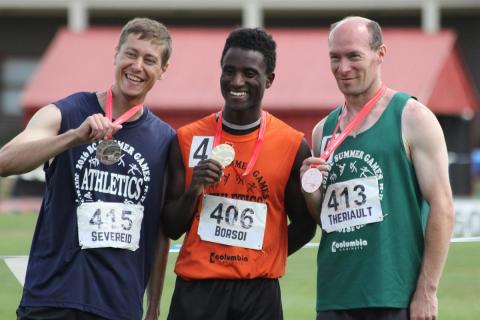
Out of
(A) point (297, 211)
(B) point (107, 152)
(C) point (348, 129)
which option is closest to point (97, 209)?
(B) point (107, 152)

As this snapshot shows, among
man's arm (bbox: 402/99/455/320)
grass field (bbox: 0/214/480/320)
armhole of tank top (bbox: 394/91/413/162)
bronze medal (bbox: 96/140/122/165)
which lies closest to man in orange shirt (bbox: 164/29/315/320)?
bronze medal (bbox: 96/140/122/165)

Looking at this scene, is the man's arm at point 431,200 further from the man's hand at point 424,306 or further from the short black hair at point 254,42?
the short black hair at point 254,42

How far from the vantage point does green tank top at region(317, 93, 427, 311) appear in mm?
4781

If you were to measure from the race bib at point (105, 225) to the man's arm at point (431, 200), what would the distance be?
134 centimetres

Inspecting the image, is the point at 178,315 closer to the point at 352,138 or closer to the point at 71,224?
the point at 71,224

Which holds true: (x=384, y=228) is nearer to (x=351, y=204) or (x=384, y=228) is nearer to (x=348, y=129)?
(x=351, y=204)

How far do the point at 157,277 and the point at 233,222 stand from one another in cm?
52

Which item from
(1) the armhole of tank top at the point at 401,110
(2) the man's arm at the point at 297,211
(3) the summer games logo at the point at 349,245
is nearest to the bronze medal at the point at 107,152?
(2) the man's arm at the point at 297,211

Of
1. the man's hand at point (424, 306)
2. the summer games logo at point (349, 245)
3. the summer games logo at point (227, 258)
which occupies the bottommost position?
the man's hand at point (424, 306)

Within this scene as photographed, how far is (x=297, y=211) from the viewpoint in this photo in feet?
17.2

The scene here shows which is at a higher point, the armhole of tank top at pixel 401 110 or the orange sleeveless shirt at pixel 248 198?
the armhole of tank top at pixel 401 110

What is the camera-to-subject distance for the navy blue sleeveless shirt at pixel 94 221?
16.1ft

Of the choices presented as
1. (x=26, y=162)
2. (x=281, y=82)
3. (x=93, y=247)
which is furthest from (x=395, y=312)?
(x=281, y=82)

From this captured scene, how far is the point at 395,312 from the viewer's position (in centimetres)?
479
